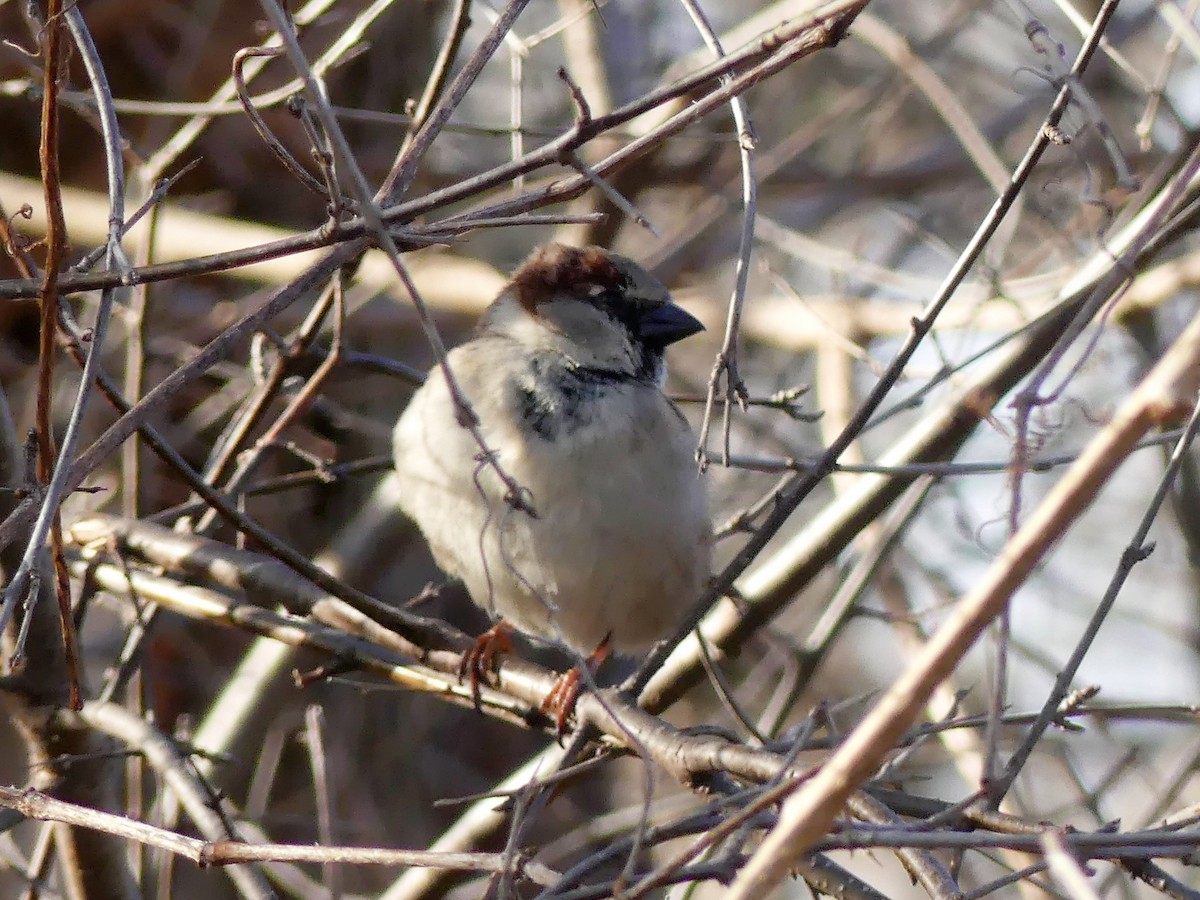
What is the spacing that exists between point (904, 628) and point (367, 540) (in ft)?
5.70

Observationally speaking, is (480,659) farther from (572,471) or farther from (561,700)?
(572,471)

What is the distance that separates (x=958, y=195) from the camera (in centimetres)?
686

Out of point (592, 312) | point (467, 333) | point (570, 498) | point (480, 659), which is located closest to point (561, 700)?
point (480, 659)

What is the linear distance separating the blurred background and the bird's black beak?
0.27 meters

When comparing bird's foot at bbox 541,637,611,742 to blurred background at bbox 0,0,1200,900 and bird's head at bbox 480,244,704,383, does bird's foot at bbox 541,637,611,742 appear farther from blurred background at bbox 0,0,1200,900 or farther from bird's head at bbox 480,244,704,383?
bird's head at bbox 480,244,704,383

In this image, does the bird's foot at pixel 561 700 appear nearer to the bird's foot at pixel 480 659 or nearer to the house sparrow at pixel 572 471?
the house sparrow at pixel 572 471

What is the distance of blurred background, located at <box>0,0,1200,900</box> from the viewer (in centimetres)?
320

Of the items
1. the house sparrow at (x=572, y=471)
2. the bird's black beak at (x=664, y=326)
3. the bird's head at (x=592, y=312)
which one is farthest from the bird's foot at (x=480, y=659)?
the bird's black beak at (x=664, y=326)

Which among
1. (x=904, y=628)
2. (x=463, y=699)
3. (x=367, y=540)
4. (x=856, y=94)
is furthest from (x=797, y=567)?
(x=856, y=94)

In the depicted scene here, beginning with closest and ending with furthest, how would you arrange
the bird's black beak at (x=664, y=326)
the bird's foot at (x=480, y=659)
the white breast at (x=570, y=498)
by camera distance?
1. the bird's foot at (x=480, y=659)
2. the white breast at (x=570, y=498)
3. the bird's black beak at (x=664, y=326)

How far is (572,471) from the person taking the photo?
3252mm

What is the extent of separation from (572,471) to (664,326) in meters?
0.76

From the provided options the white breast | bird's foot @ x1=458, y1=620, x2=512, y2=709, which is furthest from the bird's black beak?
bird's foot @ x1=458, y1=620, x2=512, y2=709

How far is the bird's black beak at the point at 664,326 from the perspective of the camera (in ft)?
12.6
